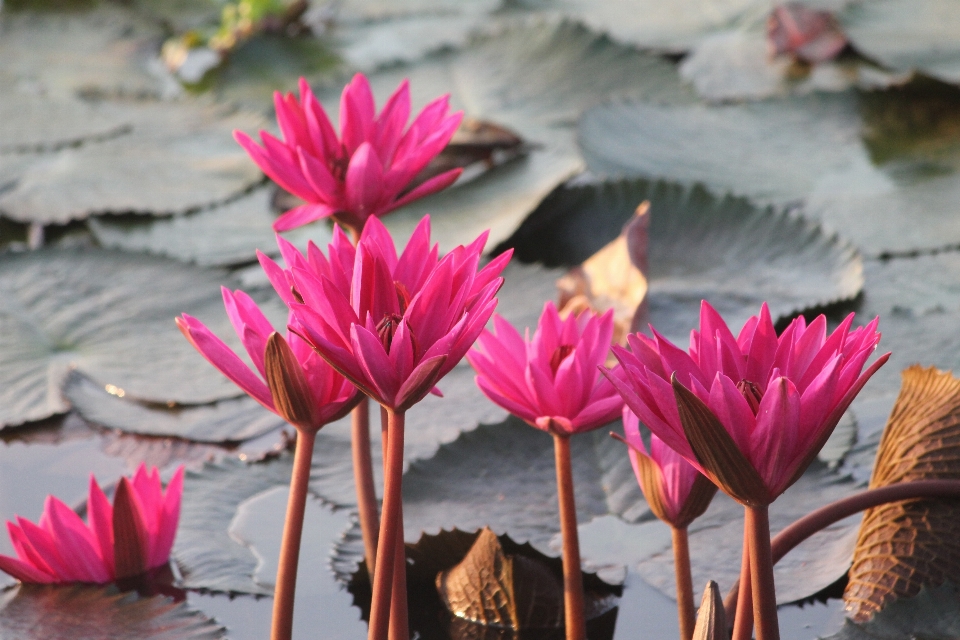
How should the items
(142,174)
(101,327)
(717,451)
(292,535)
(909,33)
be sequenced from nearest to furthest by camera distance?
(717,451), (292,535), (101,327), (142,174), (909,33)

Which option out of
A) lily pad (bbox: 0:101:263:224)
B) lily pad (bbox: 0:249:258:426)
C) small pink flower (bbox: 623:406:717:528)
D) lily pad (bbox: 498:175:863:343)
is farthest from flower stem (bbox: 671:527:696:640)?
lily pad (bbox: 0:101:263:224)

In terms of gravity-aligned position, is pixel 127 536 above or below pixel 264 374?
below

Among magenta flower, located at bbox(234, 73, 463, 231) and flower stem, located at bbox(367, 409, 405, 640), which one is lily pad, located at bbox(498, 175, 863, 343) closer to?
magenta flower, located at bbox(234, 73, 463, 231)

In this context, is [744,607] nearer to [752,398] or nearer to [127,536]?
[752,398]

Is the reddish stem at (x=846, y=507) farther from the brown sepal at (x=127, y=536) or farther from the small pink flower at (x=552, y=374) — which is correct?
the brown sepal at (x=127, y=536)

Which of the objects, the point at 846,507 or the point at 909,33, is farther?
the point at 909,33

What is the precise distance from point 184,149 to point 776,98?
45.3 inches

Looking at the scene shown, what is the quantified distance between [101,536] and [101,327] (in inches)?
22.2

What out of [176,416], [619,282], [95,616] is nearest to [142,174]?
[176,416]

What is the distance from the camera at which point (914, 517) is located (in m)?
0.71

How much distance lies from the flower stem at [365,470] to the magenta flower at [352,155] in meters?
0.15

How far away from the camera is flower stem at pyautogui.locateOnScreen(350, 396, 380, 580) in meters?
0.66

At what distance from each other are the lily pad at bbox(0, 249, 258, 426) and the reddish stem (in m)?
0.76

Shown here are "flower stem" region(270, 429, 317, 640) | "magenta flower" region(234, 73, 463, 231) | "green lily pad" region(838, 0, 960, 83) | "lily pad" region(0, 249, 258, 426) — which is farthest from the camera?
"green lily pad" region(838, 0, 960, 83)
